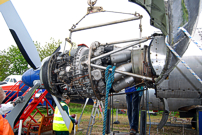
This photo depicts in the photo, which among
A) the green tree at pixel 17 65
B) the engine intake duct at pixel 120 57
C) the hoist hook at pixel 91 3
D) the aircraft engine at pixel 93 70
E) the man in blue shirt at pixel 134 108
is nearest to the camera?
the aircraft engine at pixel 93 70

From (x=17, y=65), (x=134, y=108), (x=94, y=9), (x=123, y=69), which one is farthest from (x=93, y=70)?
(x=17, y=65)

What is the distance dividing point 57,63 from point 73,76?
676 millimetres

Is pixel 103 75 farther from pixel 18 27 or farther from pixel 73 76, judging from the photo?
pixel 18 27

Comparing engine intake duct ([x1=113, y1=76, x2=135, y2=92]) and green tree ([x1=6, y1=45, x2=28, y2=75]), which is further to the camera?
green tree ([x1=6, y1=45, x2=28, y2=75])

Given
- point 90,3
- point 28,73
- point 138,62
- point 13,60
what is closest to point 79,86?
point 138,62

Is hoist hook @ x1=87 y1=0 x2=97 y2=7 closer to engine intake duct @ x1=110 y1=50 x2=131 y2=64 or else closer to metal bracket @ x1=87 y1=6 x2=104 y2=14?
metal bracket @ x1=87 y1=6 x2=104 y2=14

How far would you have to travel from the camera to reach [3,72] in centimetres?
2780

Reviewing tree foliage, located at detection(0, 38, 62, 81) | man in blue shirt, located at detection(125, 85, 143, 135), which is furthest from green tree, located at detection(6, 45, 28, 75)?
man in blue shirt, located at detection(125, 85, 143, 135)

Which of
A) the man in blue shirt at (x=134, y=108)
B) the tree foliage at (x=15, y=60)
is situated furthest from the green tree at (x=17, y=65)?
the man in blue shirt at (x=134, y=108)

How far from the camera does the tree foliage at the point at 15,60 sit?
89.2ft

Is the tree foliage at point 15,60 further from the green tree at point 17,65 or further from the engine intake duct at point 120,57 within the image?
the engine intake duct at point 120,57

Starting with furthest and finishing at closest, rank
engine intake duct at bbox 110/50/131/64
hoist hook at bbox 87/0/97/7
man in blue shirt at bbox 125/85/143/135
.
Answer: man in blue shirt at bbox 125/85/143/135, hoist hook at bbox 87/0/97/7, engine intake duct at bbox 110/50/131/64

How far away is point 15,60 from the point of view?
27.7m

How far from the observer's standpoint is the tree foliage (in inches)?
1071
